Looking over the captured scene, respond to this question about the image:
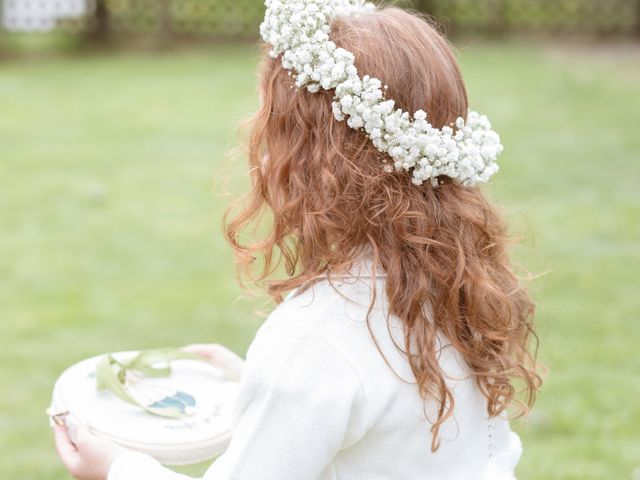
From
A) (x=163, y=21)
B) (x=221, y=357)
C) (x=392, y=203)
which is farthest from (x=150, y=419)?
(x=163, y=21)

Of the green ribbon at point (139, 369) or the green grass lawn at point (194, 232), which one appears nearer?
the green ribbon at point (139, 369)

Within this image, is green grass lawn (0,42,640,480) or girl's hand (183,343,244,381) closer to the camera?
girl's hand (183,343,244,381)

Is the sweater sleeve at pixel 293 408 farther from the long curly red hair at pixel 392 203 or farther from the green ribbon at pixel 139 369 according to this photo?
the green ribbon at pixel 139 369


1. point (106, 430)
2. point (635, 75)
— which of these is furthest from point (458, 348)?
point (635, 75)

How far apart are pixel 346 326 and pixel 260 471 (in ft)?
0.97

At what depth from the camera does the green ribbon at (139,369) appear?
215cm

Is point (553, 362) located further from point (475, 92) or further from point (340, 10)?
point (475, 92)

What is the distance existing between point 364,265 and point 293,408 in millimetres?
308

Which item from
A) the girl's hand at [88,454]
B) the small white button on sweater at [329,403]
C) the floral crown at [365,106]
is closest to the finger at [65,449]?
the girl's hand at [88,454]

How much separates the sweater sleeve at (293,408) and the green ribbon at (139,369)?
17.2 inches

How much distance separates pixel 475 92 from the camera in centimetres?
952

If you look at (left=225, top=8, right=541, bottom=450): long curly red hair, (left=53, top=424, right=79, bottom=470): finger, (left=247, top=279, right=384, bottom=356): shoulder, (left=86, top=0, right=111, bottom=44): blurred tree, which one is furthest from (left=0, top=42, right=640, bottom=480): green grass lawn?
(left=86, top=0, right=111, bottom=44): blurred tree

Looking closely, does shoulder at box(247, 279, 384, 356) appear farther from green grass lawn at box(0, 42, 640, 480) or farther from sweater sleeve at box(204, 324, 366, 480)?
green grass lawn at box(0, 42, 640, 480)

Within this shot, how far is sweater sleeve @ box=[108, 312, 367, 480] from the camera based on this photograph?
1709 mm
